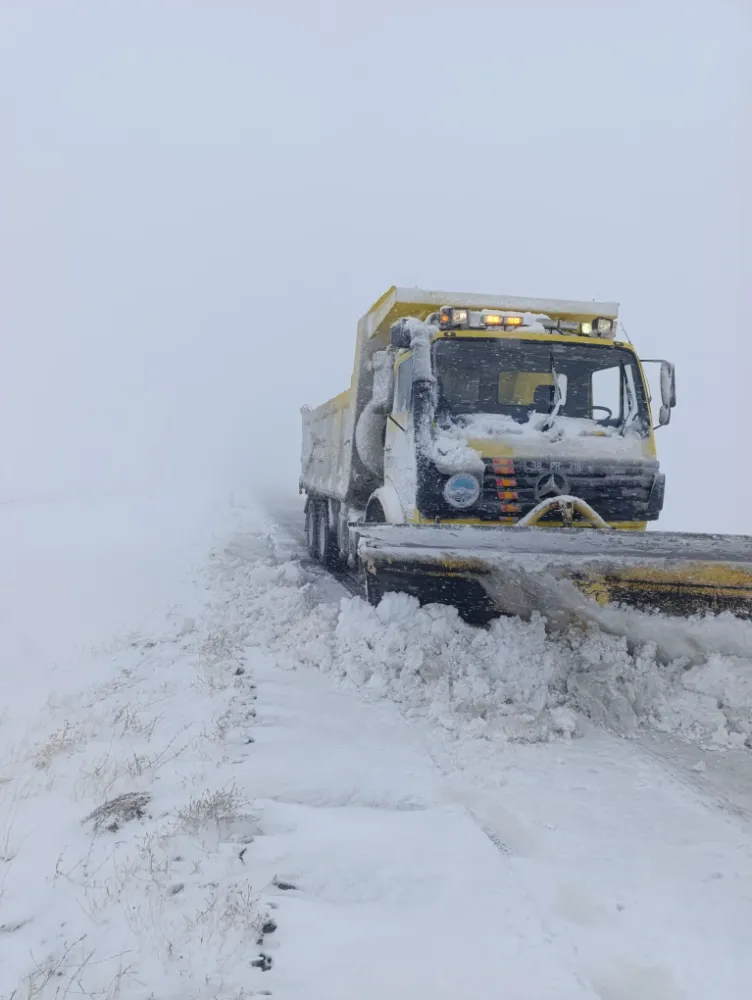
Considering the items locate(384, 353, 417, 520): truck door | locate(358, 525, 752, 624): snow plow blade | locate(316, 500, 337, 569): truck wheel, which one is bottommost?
locate(316, 500, 337, 569): truck wheel

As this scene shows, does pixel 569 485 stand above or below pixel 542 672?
above

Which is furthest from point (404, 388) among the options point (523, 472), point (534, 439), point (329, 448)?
point (329, 448)

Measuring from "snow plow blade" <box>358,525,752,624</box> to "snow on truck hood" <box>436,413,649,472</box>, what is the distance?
1130 millimetres

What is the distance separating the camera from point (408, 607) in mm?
5035

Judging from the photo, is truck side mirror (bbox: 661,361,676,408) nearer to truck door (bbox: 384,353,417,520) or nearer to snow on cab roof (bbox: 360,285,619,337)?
snow on cab roof (bbox: 360,285,619,337)

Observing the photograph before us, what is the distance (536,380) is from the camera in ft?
21.1

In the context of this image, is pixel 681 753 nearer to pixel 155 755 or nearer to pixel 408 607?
pixel 408 607

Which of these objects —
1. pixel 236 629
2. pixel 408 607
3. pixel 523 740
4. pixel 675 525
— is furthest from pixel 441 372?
pixel 675 525

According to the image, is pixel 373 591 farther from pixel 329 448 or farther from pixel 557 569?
pixel 329 448

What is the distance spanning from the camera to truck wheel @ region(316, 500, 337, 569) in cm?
1000

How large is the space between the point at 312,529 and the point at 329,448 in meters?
2.09

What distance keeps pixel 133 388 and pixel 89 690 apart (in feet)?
294

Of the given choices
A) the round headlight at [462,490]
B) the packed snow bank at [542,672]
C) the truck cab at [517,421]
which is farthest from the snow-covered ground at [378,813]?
the truck cab at [517,421]

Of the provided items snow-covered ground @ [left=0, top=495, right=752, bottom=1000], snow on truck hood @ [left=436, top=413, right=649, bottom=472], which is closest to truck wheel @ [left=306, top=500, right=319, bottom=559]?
snow-covered ground @ [left=0, top=495, right=752, bottom=1000]
